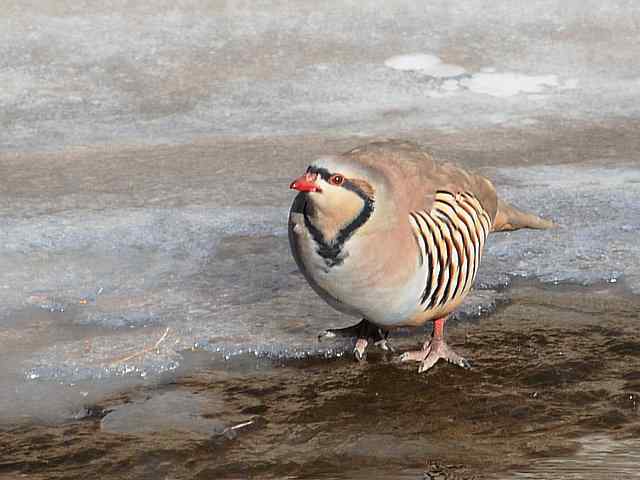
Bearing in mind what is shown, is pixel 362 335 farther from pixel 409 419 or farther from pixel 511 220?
pixel 511 220

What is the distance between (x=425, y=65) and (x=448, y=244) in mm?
3758

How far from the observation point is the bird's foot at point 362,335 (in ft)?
13.6

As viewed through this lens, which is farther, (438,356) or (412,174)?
(438,356)

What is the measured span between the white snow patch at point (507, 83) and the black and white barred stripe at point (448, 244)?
10.7 feet

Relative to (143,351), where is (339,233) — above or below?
above

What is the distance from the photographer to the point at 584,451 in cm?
336

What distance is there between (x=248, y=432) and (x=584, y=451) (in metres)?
0.92

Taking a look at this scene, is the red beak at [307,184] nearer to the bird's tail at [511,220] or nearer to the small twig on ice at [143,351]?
the small twig on ice at [143,351]

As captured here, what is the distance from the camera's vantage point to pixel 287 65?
750 cm

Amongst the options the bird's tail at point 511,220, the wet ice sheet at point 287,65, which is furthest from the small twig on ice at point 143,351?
the wet ice sheet at point 287,65

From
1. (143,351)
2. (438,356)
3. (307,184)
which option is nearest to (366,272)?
(307,184)

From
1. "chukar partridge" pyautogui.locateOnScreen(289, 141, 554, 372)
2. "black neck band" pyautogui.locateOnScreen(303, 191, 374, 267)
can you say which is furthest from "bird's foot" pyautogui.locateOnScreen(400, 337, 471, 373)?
"black neck band" pyautogui.locateOnScreen(303, 191, 374, 267)

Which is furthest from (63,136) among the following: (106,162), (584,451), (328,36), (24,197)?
(584,451)

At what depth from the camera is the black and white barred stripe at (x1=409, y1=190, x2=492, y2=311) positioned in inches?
151
